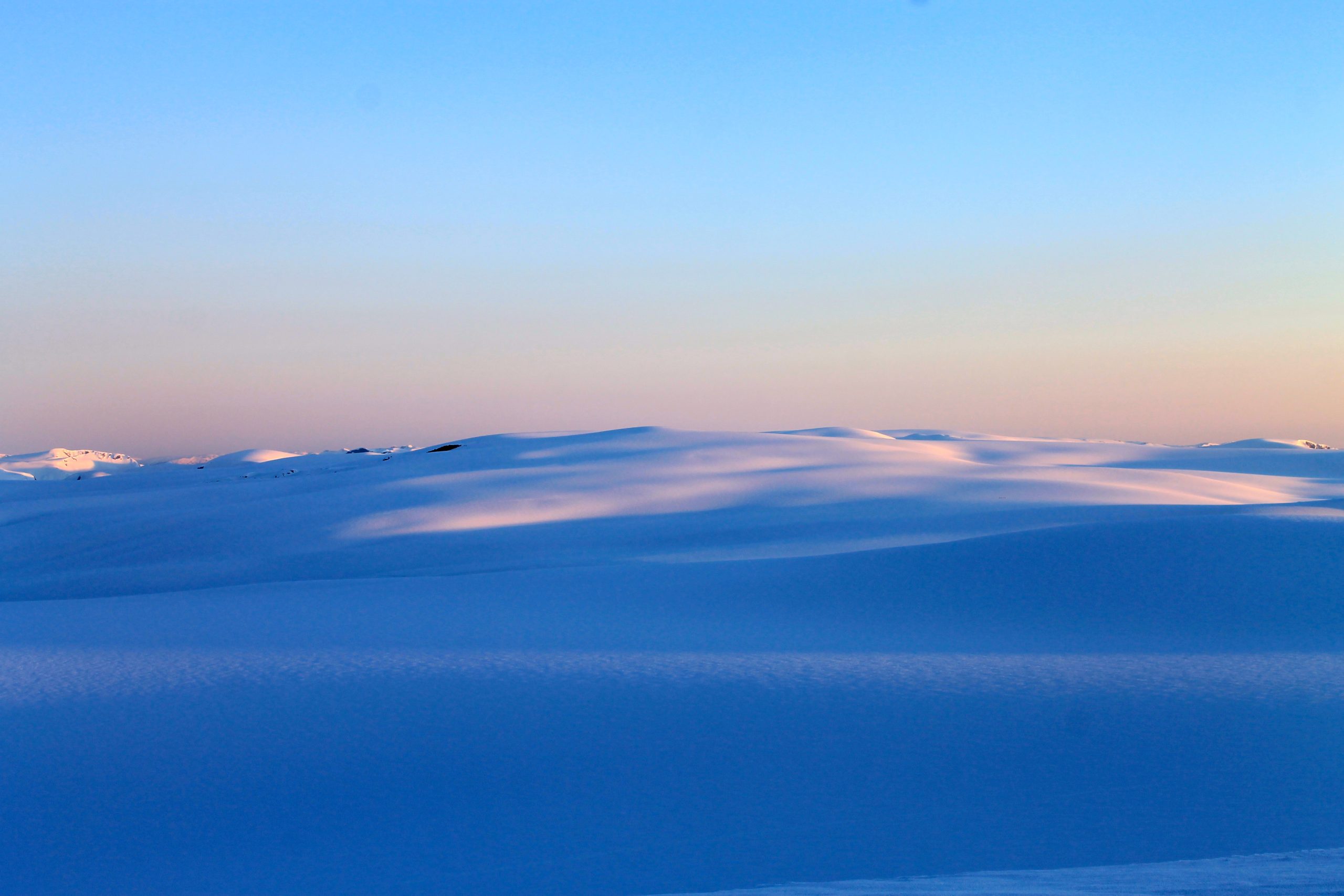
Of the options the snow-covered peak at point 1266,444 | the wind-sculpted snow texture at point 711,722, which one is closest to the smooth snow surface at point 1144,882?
the wind-sculpted snow texture at point 711,722

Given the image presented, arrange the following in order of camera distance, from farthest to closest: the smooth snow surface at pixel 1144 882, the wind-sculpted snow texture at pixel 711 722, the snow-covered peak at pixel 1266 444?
the snow-covered peak at pixel 1266 444
the wind-sculpted snow texture at pixel 711 722
the smooth snow surface at pixel 1144 882

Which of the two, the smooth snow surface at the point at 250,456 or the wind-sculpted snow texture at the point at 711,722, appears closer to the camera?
the wind-sculpted snow texture at the point at 711,722

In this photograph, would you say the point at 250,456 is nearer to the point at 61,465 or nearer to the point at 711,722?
the point at 61,465

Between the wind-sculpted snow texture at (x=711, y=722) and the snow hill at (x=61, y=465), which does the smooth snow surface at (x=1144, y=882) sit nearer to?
the wind-sculpted snow texture at (x=711, y=722)

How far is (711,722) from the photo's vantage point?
5.15 m

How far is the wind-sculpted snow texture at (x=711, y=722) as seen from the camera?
3.82m

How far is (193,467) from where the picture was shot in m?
28.7

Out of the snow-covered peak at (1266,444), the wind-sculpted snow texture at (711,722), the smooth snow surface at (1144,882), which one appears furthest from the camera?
the snow-covered peak at (1266,444)

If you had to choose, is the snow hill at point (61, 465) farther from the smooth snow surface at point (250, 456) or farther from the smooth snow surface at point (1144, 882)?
the smooth snow surface at point (1144, 882)

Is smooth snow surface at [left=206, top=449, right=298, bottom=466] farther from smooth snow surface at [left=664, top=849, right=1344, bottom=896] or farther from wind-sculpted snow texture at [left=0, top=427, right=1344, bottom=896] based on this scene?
smooth snow surface at [left=664, top=849, right=1344, bottom=896]

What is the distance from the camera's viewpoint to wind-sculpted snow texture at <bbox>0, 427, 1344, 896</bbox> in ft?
12.5

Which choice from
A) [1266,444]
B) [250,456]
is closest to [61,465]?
[250,456]

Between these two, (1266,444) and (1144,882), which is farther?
(1266,444)

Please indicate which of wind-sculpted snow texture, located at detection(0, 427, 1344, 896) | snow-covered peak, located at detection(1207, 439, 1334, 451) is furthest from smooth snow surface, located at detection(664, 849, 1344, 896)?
snow-covered peak, located at detection(1207, 439, 1334, 451)
